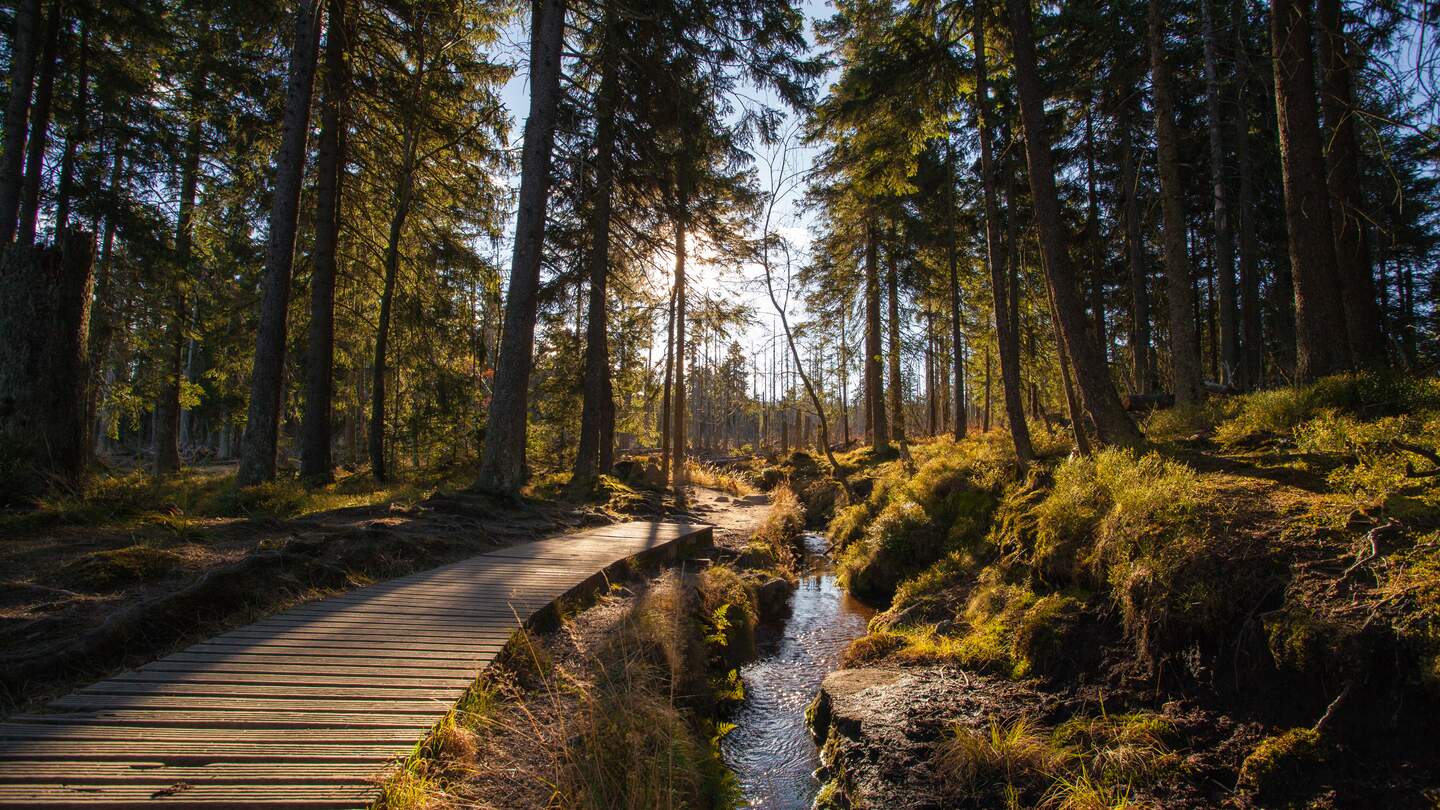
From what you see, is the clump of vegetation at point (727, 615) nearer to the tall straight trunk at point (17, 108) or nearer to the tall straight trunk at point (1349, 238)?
the tall straight trunk at point (1349, 238)

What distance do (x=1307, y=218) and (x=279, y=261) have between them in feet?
49.5

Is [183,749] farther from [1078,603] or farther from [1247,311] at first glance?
[1247,311]

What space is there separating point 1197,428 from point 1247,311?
11864mm

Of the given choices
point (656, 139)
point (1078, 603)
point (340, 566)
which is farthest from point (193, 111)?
point (1078, 603)

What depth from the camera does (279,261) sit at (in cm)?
1003

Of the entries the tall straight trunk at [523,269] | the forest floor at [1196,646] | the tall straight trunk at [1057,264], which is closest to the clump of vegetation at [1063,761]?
the forest floor at [1196,646]

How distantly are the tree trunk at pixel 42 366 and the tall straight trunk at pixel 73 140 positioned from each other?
8.49 m

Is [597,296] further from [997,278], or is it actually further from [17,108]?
[17,108]

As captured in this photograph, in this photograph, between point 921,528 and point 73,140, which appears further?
point 73,140

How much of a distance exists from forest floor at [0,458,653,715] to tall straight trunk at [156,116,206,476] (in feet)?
27.3

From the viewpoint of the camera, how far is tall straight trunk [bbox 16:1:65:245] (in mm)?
11117

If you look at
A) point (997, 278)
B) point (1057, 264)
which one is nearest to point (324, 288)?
point (997, 278)

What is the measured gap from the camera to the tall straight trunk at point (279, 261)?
393 inches

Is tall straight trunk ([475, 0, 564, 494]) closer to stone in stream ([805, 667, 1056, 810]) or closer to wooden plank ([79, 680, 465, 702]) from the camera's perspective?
stone in stream ([805, 667, 1056, 810])
